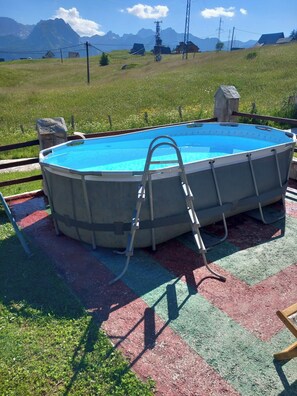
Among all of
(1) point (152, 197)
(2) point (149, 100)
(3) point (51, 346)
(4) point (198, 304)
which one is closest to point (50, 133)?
(1) point (152, 197)

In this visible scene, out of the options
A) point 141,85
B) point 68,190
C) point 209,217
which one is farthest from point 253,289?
point 141,85

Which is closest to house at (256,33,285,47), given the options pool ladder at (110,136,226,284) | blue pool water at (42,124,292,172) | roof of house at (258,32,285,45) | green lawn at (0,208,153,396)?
roof of house at (258,32,285,45)

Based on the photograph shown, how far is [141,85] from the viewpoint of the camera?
39.7m

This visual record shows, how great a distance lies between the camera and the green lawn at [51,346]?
137 inches

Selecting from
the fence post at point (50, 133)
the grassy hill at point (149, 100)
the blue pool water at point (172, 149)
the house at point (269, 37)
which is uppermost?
the house at point (269, 37)

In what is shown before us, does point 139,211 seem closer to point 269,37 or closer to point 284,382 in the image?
point 284,382

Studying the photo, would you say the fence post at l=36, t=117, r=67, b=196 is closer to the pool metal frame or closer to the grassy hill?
the pool metal frame

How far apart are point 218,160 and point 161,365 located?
385 cm

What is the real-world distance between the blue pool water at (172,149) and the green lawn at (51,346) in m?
4.61

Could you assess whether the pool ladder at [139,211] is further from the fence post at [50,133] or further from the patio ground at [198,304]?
the fence post at [50,133]

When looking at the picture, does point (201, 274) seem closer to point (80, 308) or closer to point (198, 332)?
point (198, 332)

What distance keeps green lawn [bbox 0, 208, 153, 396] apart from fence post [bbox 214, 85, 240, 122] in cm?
747

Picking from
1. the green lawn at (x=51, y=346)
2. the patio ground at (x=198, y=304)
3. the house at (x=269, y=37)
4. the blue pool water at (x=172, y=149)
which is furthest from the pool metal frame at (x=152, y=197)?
the house at (x=269, y=37)

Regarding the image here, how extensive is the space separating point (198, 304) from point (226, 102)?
7339 millimetres
